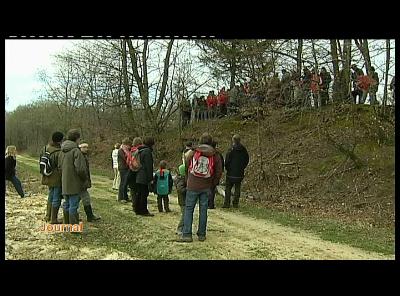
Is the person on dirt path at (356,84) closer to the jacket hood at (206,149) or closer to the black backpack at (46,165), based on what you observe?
the jacket hood at (206,149)

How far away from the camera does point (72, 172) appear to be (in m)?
7.47

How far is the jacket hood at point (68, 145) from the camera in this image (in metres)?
7.45

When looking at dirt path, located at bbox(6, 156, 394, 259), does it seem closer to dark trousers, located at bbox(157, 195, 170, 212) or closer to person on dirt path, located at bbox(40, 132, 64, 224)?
dark trousers, located at bbox(157, 195, 170, 212)

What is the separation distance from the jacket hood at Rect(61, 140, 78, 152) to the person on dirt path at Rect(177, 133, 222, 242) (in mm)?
1730

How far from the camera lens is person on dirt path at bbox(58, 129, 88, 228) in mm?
7422

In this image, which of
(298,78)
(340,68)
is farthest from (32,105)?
(340,68)

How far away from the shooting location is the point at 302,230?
9.25 metres

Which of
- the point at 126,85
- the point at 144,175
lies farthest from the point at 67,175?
the point at 126,85

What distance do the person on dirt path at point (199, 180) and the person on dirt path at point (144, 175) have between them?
1.85 m

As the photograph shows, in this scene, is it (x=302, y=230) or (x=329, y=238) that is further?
(x=302, y=230)

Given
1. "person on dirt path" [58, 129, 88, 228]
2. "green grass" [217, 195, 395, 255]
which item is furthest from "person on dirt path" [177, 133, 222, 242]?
"green grass" [217, 195, 395, 255]
